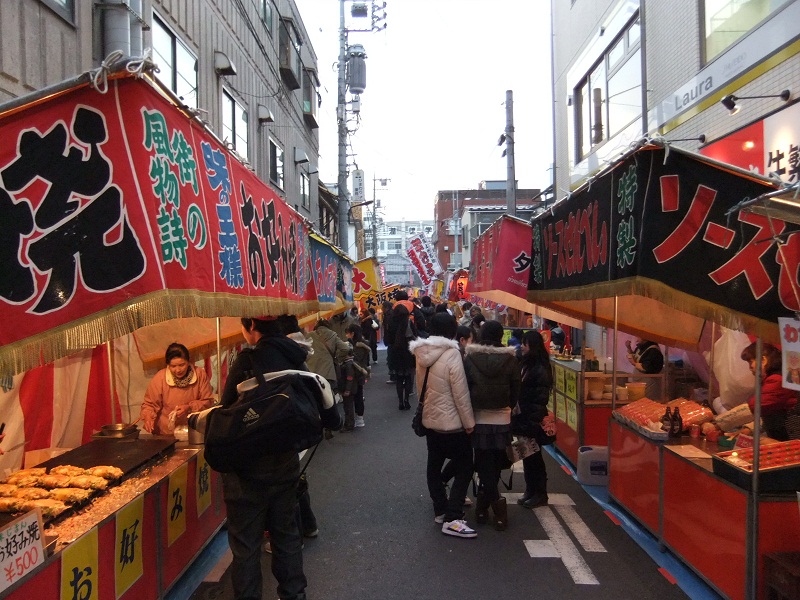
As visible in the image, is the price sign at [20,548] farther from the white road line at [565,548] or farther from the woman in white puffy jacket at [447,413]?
the white road line at [565,548]

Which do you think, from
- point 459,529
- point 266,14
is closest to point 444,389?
point 459,529

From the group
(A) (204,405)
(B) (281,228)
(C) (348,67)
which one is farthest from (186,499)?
(C) (348,67)

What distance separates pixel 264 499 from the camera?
3961mm

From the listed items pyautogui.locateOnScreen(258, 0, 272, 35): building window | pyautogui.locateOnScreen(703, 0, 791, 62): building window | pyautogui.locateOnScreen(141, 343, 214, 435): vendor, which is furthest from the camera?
pyautogui.locateOnScreen(258, 0, 272, 35): building window

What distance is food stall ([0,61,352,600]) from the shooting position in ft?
8.58

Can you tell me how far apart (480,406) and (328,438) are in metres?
4.82

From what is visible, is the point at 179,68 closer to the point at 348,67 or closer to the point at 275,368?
the point at 275,368

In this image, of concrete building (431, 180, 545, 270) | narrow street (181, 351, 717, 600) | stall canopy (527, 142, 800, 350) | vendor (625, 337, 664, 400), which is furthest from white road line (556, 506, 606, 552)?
concrete building (431, 180, 545, 270)

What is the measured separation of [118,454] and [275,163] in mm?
13216

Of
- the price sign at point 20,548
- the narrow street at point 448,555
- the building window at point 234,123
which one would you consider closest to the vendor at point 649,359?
the narrow street at point 448,555

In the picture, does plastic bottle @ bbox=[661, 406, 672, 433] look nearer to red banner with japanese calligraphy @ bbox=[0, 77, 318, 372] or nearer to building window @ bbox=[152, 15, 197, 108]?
red banner with japanese calligraphy @ bbox=[0, 77, 318, 372]

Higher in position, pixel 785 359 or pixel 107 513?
pixel 785 359

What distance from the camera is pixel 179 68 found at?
9797mm

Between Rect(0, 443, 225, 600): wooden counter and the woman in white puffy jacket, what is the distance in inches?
85.2
